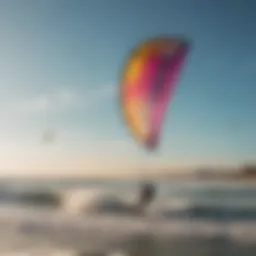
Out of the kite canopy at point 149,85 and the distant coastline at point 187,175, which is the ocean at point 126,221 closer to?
the distant coastline at point 187,175

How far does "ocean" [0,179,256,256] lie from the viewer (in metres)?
1.16

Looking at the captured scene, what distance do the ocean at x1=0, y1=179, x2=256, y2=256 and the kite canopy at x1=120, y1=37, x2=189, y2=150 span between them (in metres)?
0.13

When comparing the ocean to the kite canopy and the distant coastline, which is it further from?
the kite canopy

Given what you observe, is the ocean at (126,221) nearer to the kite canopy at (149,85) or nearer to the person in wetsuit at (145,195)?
the person in wetsuit at (145,195)

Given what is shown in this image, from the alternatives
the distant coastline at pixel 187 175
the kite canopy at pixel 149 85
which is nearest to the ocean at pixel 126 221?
the distant coastline at pixel 187 175

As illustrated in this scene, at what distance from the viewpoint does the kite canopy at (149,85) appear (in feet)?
3.89

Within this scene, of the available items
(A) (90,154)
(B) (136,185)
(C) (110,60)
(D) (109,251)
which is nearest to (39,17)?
(C) (110,60)

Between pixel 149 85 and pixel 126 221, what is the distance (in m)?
0.32

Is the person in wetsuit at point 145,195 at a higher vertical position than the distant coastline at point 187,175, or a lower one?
lower

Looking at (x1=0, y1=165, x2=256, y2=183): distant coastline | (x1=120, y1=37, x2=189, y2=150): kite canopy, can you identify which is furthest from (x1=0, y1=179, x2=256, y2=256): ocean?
(x1=120, y1=37, x2=189, y2=150): kite canopy

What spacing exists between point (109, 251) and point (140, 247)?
0.07 m

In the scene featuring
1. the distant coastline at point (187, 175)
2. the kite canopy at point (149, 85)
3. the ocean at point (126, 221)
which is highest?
the kite canopy at point (149, 85)

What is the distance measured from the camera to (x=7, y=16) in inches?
48.5

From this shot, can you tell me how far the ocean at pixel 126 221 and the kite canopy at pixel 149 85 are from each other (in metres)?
0.13
